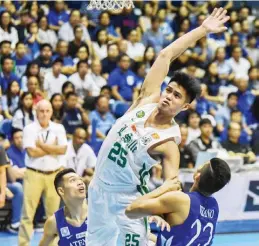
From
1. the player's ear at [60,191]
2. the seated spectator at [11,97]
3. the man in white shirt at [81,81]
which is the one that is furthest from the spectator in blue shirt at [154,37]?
the player's ear at [60,191]

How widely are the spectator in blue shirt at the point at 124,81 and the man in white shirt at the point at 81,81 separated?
0.60 meters

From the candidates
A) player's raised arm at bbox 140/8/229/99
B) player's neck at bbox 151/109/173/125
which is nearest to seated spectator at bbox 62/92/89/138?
player's raised arm at bbox 140/8/229/99

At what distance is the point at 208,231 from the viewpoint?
6375mm

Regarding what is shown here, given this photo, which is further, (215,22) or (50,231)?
(50,231)

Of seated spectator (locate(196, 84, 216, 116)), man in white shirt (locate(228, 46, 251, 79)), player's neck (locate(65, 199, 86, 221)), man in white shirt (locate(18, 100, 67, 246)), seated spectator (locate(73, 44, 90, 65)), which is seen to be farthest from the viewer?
man in white shirt (locate(228, 46, 251, 79))

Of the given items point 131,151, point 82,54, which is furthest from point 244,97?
point 131,151

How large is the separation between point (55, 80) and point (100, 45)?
232 centimetres

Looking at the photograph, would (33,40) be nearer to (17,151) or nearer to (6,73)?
(6,73)

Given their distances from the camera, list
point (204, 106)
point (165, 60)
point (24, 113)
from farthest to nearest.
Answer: point (204, 106), point (24, 113), point (165, 60)

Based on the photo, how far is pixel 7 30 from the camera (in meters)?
15.6

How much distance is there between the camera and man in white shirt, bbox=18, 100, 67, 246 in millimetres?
11266

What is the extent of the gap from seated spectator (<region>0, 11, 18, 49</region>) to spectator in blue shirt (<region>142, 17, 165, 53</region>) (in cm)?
313

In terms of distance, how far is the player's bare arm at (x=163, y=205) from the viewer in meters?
6.06

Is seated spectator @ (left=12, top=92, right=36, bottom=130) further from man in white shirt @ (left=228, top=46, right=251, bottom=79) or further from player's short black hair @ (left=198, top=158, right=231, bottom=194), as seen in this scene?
player's short black hair @ (left=198, top=158, right=231, bottom=194)
